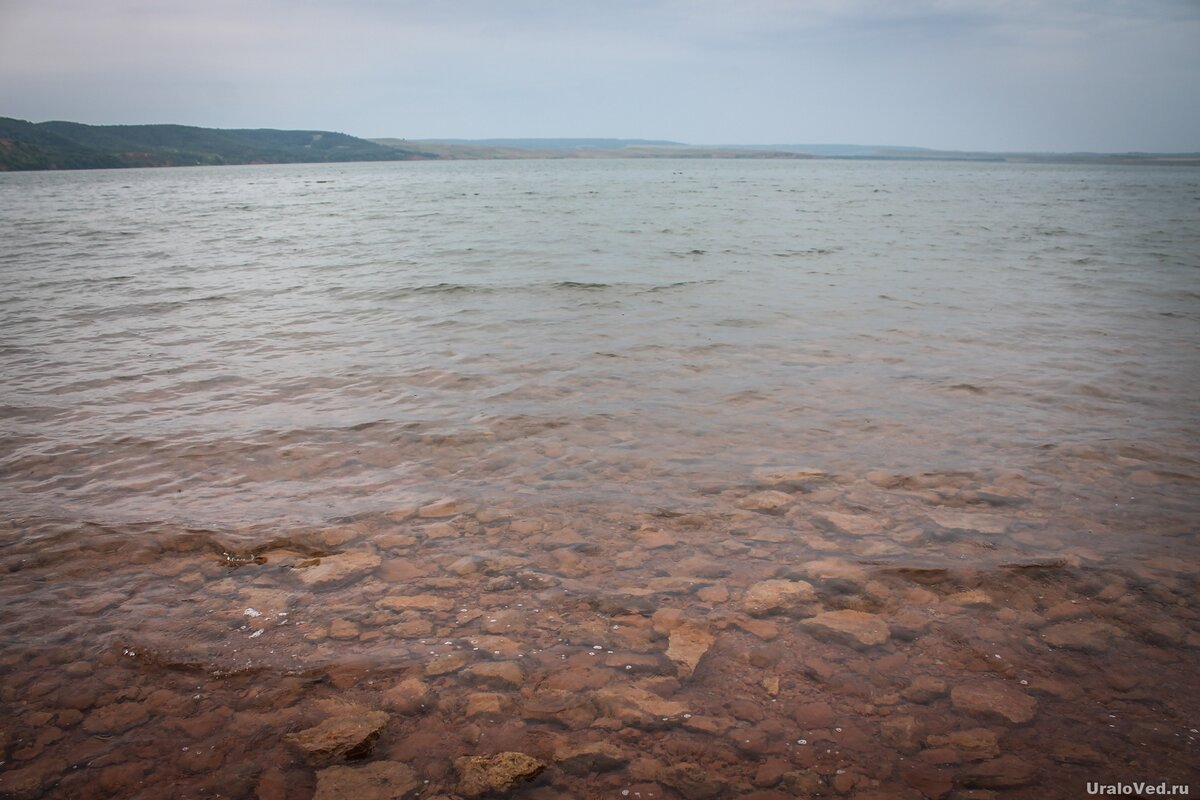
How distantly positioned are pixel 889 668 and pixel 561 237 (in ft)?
85.4

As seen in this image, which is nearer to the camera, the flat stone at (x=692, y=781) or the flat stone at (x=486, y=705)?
the flat stone at (x=692, y=781)

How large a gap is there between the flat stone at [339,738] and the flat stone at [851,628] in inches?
99.4

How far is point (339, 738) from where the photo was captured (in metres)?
3.30

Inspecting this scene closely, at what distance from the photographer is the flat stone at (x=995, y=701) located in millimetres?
3436

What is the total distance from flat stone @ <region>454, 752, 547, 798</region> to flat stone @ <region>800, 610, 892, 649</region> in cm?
190

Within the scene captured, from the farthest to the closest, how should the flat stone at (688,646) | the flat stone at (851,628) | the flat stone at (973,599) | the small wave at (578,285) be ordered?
the small wave at (578,285) → the flat stone at (973,599) → the flat stone at (851,628) → the flat stone at (688,646)

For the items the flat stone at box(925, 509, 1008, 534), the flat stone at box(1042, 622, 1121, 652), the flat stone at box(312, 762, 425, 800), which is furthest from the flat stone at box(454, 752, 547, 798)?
the flat stone at box(925, 509, 1008, 534)

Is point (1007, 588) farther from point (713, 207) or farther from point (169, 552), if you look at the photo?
point (713, 207)

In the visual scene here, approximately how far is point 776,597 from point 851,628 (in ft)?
1.64

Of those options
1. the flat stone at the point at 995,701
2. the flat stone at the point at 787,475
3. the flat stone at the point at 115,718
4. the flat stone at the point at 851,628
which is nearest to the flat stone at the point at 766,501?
the flat stone at the point at 787,475

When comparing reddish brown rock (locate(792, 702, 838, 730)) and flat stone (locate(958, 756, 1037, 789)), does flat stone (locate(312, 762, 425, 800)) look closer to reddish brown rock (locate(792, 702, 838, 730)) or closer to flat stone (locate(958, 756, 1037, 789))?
reddish brown rock (locate(792, 702, 838, 730))

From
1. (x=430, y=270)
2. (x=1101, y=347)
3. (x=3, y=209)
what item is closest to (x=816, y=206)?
(x=430, y=270)

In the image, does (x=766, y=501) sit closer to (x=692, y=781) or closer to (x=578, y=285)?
(x=692, y=781)

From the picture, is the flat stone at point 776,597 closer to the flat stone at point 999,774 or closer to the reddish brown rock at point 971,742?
the reddish brown rock at point 971,742
